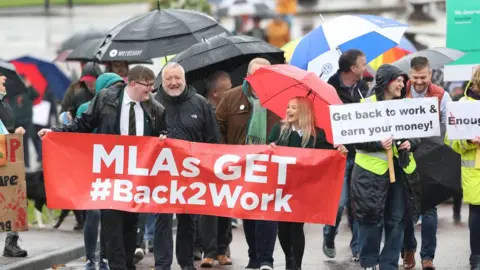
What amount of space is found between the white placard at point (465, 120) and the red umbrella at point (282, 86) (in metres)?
0.98

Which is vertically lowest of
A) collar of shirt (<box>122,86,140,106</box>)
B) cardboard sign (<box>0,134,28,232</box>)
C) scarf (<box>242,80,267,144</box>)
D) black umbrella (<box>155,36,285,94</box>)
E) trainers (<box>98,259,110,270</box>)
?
trainers (<box>98,259,110,270</box>)

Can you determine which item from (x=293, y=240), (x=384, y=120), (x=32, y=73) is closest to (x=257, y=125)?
(x=293, y=240)

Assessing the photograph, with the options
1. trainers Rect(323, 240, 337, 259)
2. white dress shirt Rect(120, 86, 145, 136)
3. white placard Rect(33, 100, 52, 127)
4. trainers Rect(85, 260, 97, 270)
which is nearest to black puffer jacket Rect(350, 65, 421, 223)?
white dress shirt Rect(120, 86, 145, 136)

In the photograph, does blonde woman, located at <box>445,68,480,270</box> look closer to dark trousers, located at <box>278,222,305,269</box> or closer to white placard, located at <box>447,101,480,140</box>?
white placard, located at <box>447,101,480,140</box>

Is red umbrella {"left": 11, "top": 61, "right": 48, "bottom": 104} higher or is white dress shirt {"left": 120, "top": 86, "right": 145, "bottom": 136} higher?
red umbrella {"left": 11, "top": 61, "right": 48, "bottom": 104}

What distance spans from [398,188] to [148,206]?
207 cm

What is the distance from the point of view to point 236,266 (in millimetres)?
12781

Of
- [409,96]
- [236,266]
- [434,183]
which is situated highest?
[409,96]

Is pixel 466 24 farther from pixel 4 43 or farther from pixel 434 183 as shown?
pixel 4 43

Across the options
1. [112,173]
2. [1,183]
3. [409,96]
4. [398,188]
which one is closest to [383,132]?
[398,188]

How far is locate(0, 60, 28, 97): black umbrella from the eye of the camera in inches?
517

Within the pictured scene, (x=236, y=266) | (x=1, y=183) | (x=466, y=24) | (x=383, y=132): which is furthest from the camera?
(x=466, y=24)

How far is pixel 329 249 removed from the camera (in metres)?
13.3

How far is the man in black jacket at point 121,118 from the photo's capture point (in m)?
11.2
